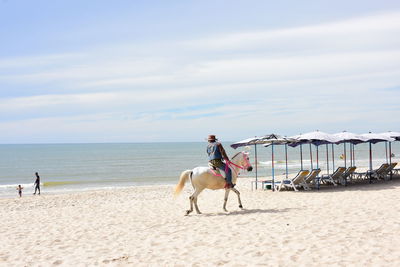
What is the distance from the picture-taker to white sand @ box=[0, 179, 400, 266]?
6590mm

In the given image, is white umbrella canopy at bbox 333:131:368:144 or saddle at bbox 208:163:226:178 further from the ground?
white umbrella canopy at bbox 333:131:368:144

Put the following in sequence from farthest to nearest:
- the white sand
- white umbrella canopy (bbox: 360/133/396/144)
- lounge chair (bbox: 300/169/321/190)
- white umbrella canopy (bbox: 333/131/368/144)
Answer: white umbrella canopy (bbox: 360/133/396/144), white umbrella canopy (bbox: 333/131/368/144), lounge chair (bbox: 300/169/321/190), the white sand

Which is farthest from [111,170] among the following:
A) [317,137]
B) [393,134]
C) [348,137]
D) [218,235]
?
[218,235]

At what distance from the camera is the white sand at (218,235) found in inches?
259

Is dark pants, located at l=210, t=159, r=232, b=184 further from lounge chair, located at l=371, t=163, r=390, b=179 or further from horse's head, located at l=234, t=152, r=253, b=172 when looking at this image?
lounge chair, located at l=371, t=163, r=390, b=179

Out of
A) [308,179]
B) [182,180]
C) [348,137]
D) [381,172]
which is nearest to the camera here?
[182,180]

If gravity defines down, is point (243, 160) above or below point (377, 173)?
above

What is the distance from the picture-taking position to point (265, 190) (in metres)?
16.6

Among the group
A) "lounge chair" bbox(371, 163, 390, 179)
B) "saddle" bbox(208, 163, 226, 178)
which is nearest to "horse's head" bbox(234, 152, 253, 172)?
"saddle" bbox(208, 163, 226, 178)

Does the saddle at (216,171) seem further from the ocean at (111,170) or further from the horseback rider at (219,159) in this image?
the ocean at (111,170)

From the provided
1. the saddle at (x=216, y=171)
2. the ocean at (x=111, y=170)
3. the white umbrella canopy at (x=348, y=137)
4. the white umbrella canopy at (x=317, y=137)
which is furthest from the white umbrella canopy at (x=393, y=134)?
the saddle at (x=216, y=171)

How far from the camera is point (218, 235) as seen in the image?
8211mm

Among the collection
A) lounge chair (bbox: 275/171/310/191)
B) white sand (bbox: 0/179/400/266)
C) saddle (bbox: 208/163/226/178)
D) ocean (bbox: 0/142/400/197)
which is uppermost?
saddle (bbox: 208/163/226/178)

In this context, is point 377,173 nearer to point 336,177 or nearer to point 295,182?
point 336,177
